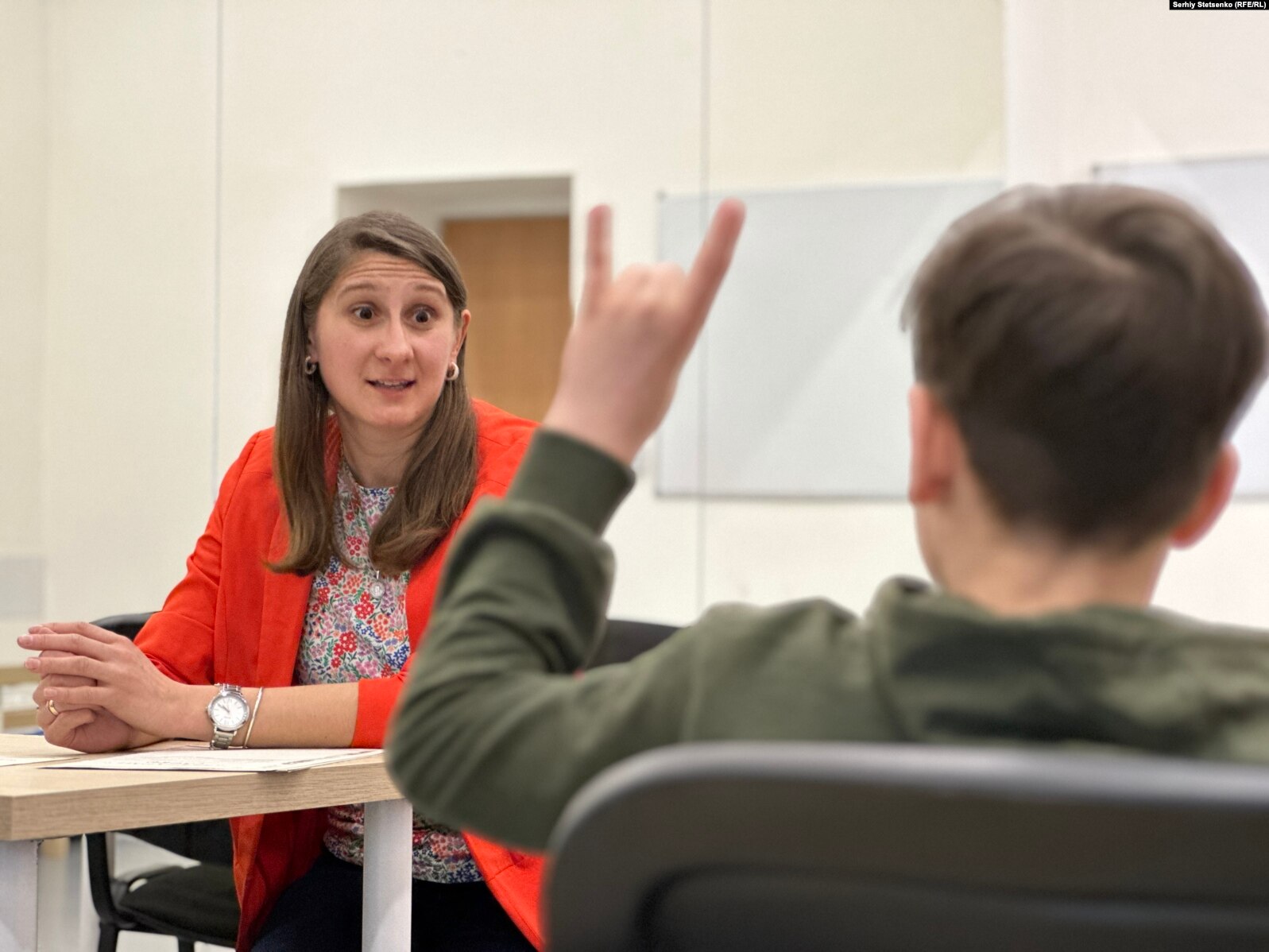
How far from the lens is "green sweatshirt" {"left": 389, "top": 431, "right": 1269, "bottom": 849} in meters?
0.59

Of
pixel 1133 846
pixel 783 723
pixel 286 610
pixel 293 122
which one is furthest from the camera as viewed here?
pixel 293 122

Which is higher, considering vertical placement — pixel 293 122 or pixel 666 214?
pixel 293 122

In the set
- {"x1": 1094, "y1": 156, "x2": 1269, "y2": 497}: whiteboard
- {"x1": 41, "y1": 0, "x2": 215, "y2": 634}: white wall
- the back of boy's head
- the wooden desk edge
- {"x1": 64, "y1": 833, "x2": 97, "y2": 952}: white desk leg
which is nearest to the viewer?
the back of boy's head

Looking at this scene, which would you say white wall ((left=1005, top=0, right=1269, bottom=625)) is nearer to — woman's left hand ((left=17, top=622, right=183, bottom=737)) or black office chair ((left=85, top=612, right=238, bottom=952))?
black office chair ((left=85, top=612, right=238, bottom=952))

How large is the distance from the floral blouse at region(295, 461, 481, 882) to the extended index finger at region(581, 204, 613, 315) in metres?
1.14

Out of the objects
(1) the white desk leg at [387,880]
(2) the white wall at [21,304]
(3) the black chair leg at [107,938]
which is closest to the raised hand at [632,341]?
(1) the white desk leg at [387,880]

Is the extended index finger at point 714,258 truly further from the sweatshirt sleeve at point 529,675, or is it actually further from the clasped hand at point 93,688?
the clasped hand at point 93,688

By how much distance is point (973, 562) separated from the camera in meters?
0.66

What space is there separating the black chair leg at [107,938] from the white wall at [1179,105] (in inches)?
116

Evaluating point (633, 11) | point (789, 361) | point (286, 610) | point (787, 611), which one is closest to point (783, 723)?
A: point (787, 611)

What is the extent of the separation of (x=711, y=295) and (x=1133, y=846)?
331 millimetres

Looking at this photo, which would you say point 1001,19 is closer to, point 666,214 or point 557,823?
point 666,214

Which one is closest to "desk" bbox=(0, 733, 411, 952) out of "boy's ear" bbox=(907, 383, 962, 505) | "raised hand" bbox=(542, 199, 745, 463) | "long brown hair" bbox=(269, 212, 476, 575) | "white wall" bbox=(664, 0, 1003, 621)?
"long brown hair" bbox=(269, 212, 476, 575)

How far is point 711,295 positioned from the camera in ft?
2.28
